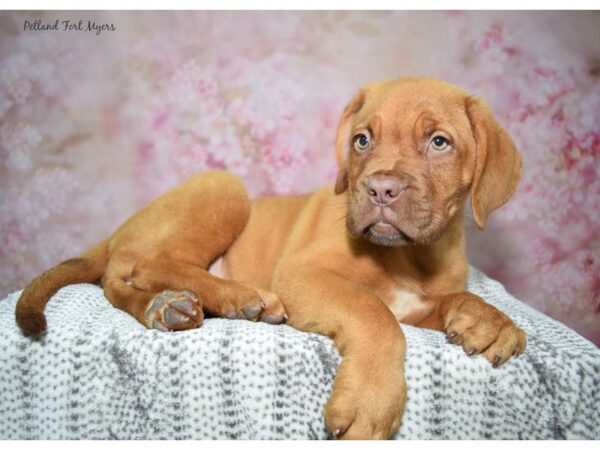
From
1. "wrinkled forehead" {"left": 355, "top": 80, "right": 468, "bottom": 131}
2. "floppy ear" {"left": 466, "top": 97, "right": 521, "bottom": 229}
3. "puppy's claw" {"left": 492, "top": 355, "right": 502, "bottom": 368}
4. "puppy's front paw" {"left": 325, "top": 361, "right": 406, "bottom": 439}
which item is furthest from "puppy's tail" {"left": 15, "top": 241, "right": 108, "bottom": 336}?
"floppy ear" {"left": 466, "top": 97, "right": 521, "bottom": 229}

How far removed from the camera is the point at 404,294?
294 cm

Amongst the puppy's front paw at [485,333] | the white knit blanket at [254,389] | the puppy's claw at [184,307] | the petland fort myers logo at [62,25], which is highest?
the petland fort myers logo at [62,25]

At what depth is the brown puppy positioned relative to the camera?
7.48 feet

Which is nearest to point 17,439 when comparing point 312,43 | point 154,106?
point 154,106

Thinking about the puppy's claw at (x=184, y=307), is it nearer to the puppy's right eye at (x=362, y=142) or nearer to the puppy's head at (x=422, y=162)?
the puppy's head at (x=422, y=162)

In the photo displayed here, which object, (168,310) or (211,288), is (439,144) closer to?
(211,288)

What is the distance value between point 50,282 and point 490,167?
80.4 inches

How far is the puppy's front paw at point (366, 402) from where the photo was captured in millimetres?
2039

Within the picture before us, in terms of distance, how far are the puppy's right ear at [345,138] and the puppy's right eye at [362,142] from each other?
0.14m

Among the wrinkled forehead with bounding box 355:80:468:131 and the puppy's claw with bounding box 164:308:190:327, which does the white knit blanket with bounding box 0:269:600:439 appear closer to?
the puppy's claw with bounding box 164:308:190:327

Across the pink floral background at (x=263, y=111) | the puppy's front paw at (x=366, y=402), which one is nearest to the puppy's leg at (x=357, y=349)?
the puppy's front paw at (x=366, y=402)

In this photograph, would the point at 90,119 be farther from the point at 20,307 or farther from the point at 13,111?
the point at 20,307

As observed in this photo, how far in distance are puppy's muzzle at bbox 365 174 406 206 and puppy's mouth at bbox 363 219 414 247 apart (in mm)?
93
